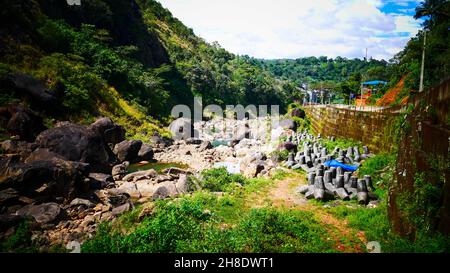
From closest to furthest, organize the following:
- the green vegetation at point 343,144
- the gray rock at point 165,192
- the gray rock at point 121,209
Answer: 1. the gray rock at point 121,209
2. the gray rock at point 165,192
3. the green vegetation at point 343,144

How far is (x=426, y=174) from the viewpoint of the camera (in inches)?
231

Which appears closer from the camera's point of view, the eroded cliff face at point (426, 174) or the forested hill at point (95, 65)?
the eroded cliff face at point (426, 174)

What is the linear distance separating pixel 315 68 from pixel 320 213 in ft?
514

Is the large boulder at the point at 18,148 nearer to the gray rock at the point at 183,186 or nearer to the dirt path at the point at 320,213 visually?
the gray rock at the point at 183,186

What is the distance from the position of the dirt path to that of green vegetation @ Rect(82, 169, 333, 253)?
0.33 metres

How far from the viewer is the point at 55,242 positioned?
880 centimetres

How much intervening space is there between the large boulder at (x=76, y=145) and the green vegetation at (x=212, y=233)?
25.3 ft

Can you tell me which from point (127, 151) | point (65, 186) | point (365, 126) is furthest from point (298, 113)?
point (65, 186)

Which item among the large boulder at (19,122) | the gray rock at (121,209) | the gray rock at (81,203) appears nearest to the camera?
the gray rock at (121,209)

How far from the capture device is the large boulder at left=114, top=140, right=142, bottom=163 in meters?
21.6

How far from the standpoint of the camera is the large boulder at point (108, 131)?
72.6 feet

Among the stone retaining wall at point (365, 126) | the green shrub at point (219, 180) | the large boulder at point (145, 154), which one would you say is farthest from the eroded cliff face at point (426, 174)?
the large boulder at point (145, 154)

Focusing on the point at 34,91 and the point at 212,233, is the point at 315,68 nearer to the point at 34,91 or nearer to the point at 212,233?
the point at 34,91

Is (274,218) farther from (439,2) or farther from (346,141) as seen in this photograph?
(439,2)
